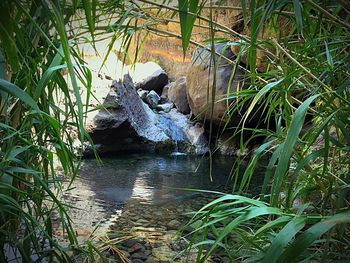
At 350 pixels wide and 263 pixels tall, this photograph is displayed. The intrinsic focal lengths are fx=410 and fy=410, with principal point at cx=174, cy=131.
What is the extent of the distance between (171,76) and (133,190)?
218 inches

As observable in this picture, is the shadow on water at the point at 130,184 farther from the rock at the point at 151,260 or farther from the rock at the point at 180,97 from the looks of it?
the rock at the point at 180,97

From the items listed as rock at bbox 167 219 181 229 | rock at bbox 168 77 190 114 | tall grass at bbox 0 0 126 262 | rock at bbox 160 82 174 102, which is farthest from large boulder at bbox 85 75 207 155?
tall grass at bbox 0 0 126 262

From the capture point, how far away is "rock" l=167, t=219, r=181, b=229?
5.36 ft

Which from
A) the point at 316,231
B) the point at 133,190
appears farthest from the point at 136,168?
the point at 316,231

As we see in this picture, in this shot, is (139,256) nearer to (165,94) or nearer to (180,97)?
(180,97)

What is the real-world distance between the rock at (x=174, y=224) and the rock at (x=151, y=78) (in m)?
5.23

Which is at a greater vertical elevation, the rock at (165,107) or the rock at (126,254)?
the rock at (165,107)

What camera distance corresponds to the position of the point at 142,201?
209 cm

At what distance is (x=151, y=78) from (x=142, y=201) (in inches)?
196

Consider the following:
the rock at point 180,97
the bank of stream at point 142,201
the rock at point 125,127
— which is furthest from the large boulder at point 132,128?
the bank of stream at point 142,201

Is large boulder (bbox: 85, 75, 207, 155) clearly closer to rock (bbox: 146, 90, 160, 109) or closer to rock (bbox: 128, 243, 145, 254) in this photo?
rock (bbox: 146, 90, 160, 109)

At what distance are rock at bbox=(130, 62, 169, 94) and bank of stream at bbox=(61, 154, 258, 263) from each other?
3.38 metres

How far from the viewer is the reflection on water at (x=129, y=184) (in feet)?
5.98

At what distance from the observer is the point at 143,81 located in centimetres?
686
